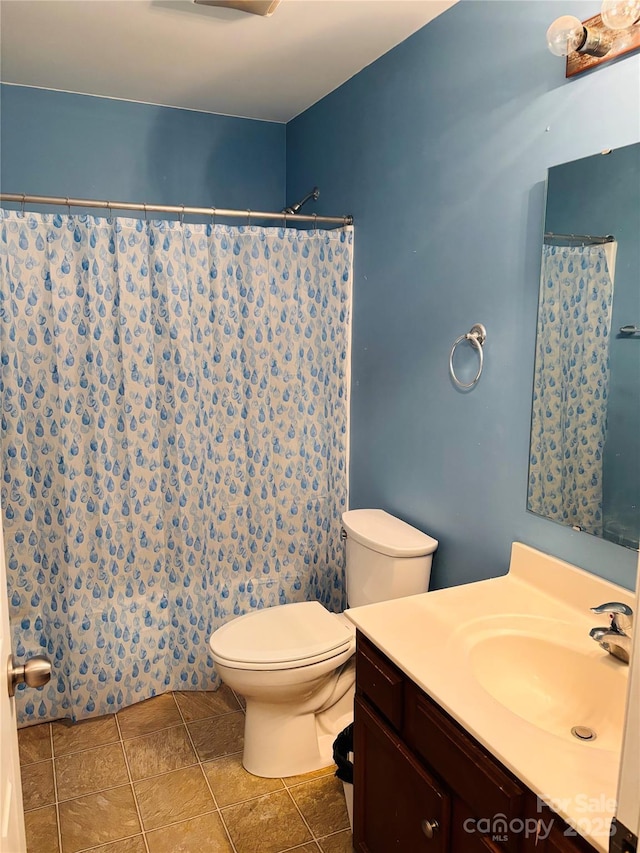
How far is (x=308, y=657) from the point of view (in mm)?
2021

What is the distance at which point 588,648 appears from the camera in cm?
143

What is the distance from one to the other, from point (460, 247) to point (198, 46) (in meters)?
1.20

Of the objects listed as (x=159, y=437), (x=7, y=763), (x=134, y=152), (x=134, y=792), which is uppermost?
(x=134, y=152)

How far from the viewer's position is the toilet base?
213 centimetres

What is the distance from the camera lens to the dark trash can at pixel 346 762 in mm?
1890

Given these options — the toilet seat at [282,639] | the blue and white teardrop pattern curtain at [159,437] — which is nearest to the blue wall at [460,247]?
the blue and white teardrop pattern curtain at [159,437]

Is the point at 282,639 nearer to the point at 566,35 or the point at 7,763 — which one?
the point at 7,763

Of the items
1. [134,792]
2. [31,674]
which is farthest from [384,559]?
[31,674]

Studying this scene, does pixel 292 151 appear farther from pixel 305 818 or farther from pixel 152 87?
pixel 305 818

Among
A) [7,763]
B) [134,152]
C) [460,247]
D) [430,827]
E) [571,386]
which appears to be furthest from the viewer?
[134,152]

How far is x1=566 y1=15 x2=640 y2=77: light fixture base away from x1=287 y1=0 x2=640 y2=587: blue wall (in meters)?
0.02

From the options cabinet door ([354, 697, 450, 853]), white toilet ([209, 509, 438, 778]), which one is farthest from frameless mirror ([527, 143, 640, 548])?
cabinet door ([354, 697, 450, 853])

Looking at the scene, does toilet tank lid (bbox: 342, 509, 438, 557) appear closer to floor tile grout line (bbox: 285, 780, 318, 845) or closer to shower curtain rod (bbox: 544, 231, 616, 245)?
floor tile grout line (bbox: 285, 780, 318, 845)

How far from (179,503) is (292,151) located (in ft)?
5.84
